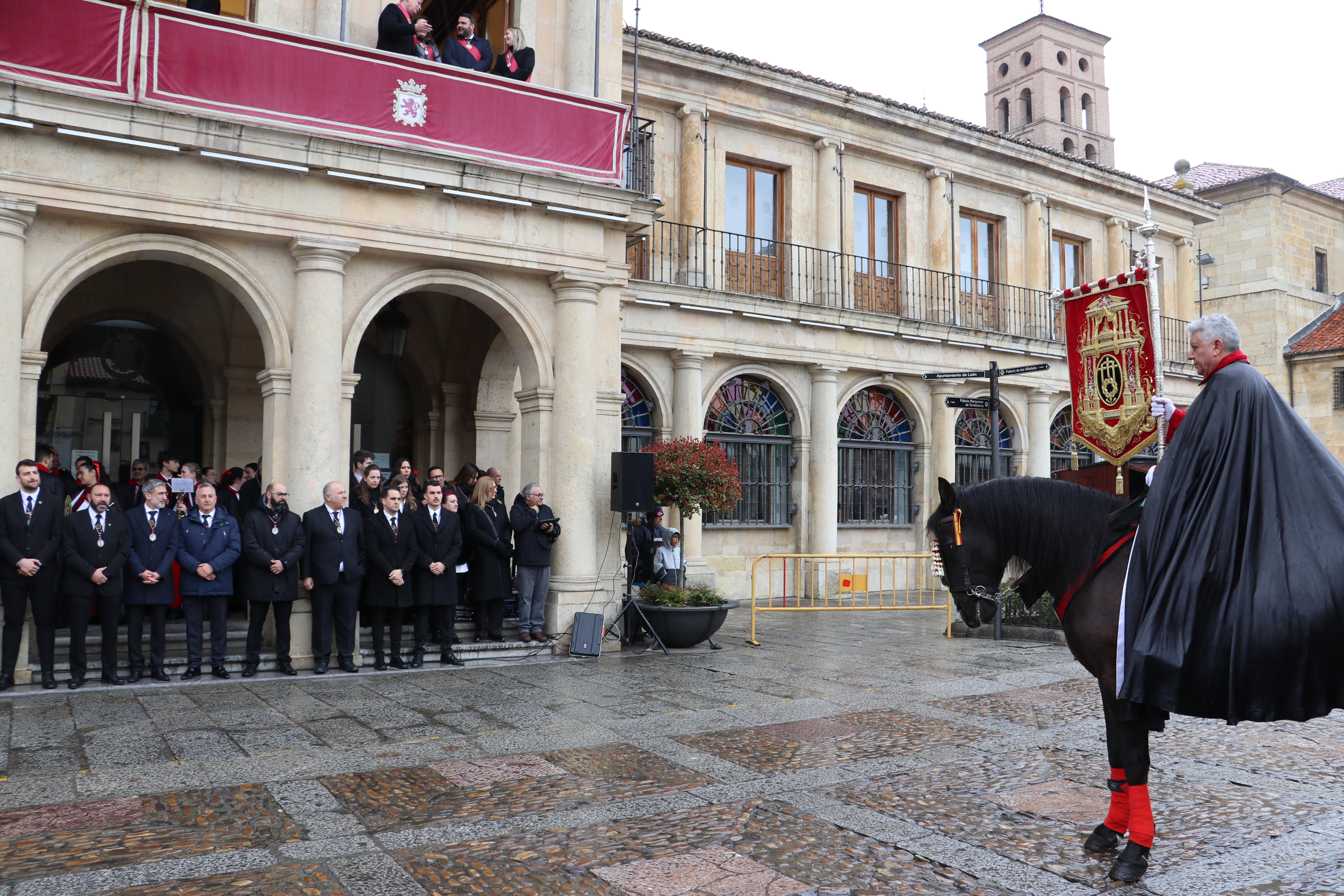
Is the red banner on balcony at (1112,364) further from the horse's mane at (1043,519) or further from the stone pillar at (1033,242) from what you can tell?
the stone pillar at (1033,242)

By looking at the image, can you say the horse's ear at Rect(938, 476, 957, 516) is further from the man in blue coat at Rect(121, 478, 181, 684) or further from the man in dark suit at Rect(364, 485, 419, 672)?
the man in blue coat at Rect(121, 478, 181, 684)

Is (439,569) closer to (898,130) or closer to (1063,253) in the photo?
(898,130)

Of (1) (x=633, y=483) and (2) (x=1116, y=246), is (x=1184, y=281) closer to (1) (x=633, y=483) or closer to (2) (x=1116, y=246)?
(2) (x=1116, y=246)

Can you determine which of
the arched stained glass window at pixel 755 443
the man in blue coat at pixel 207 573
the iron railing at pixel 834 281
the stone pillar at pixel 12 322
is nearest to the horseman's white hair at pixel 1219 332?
the man in blue coat at pixel 207 573

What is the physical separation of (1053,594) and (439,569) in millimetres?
6361

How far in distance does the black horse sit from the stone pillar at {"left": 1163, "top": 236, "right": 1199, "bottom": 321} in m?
22.1

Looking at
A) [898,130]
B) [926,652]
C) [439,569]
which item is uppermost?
[898,130]

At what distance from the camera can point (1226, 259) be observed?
1082 inches

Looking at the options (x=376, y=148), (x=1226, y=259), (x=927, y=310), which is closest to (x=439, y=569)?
(x=376, y=148)

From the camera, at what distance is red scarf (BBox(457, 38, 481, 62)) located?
35.6 feet

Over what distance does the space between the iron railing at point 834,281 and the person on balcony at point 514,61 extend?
433 centimetres

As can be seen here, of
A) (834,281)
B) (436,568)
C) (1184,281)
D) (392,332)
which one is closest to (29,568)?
(436,568)

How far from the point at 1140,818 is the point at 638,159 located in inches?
404

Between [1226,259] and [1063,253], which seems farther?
[1226,259]
